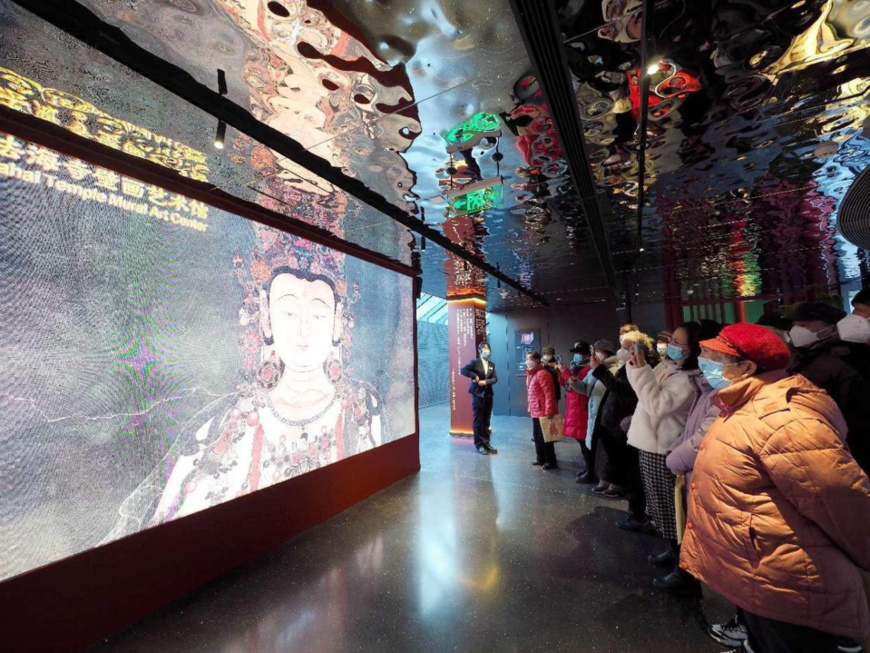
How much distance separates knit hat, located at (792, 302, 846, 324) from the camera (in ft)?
6.83

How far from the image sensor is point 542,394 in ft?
16.1

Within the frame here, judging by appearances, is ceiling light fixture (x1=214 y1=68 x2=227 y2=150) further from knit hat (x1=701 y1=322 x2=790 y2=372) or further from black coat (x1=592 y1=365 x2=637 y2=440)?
black coat (x1=592 y1=365 x2=637 y2=440)

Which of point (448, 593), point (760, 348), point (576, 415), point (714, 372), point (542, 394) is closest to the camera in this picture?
point (760, 348)

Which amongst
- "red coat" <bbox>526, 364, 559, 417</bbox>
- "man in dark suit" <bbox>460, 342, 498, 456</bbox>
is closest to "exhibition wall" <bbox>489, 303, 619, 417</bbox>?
"man in dark suit" <bbox>460, 342, 498, 456</bbox>

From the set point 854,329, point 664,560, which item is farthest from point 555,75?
point 664,560

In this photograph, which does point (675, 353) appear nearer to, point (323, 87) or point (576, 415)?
point (323, 87)

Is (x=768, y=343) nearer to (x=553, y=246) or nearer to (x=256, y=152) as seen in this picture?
(x=256, y=152)

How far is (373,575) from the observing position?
102 inches

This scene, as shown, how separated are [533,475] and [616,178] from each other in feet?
11.5

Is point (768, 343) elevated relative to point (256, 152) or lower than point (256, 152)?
lower

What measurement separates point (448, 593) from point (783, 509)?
6.25ft

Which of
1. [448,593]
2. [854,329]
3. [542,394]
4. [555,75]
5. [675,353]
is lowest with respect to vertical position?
[448,593]

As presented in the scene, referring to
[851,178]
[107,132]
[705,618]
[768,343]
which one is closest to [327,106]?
[107,132]

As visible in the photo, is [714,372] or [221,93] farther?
[221,93]
